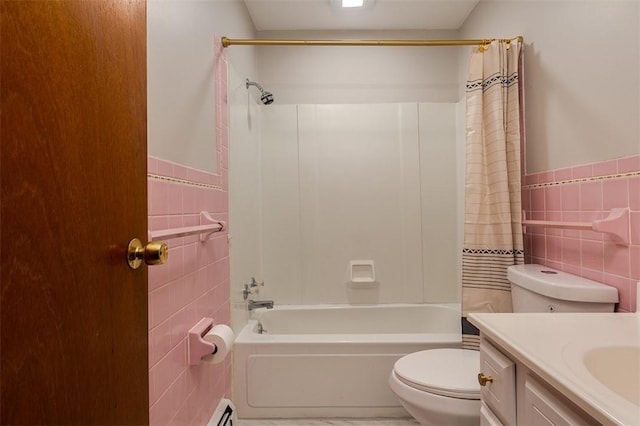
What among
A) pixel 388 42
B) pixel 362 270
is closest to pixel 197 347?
pixel 362 270

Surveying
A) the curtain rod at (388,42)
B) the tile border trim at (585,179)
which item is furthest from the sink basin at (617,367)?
the curtain rod at (388,42)

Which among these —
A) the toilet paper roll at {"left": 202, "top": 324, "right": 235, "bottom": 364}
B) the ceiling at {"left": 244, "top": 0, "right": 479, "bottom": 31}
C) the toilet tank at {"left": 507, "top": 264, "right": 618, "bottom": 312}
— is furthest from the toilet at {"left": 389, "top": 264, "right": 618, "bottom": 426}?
the ceiling at {"left": 244, "top": 0, "right": 479, "bottom": 31}

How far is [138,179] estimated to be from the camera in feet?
2.30

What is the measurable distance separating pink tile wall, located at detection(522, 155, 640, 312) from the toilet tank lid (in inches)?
1.7

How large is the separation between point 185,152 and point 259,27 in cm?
179

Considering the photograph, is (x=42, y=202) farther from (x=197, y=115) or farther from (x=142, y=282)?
(x=197, y=115)

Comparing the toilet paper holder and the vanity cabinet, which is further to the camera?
the toilet paper holder

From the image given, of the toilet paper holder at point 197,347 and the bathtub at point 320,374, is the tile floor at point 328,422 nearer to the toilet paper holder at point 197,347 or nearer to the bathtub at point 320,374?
the bathtub at point 320,374

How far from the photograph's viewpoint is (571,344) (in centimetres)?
81

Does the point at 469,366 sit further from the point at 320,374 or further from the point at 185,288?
the point at 185,288

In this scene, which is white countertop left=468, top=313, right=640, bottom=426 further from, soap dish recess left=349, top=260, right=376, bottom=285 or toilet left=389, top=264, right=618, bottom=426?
soap dish recess left=349, top=260, right=376, bottom=285

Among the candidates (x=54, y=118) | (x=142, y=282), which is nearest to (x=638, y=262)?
(x=142, y=282)

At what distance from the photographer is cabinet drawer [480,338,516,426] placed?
0.86 meters

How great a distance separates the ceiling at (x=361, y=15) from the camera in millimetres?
2375
